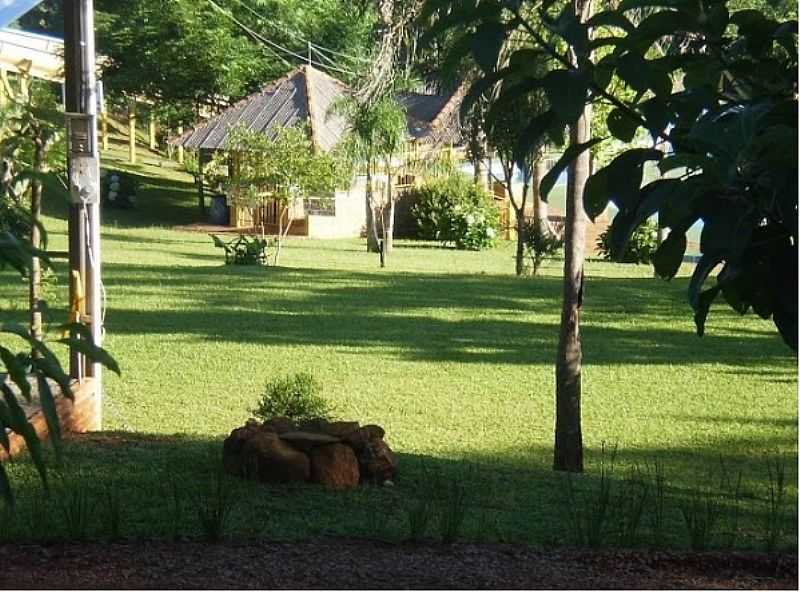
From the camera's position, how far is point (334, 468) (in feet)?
17.9

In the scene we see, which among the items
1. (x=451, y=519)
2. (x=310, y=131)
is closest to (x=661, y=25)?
(x=451, y=519)

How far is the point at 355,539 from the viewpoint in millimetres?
4398

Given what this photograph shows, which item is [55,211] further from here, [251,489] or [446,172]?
[251,489]

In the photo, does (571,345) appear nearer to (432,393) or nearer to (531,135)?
(432,393)

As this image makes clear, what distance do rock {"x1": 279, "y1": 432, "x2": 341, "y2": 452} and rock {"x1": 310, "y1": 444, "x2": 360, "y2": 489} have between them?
0.12ft

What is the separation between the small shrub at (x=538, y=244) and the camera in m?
23.9

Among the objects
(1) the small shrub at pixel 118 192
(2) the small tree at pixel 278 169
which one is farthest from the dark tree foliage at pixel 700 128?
(1) the small shrub at pixel 118 192

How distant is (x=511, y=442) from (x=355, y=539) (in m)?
4.85

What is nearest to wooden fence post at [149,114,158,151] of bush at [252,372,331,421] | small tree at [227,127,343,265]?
small tree at [227,127,343,265]

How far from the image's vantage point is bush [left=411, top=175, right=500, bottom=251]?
33844 mm

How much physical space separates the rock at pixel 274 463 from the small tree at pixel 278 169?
23759mm

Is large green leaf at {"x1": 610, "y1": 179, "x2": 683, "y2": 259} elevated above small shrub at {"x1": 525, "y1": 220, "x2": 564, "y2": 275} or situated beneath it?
elevated above

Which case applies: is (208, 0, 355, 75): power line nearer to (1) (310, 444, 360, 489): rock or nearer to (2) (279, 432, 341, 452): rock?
(2) (279, 432, 341, 452): rock

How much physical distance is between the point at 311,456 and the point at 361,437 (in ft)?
1.03
